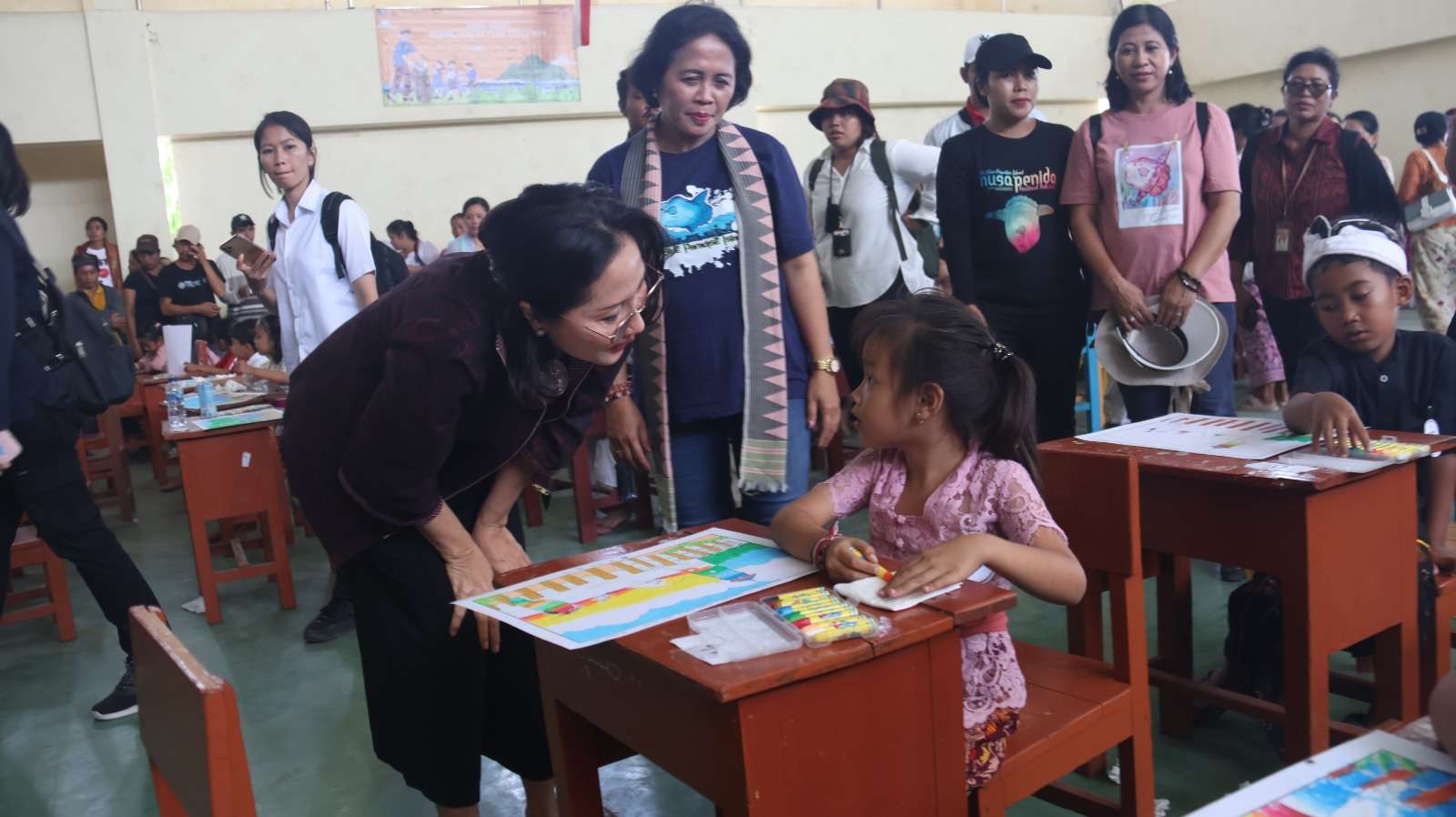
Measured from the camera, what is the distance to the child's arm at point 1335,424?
1.78 m

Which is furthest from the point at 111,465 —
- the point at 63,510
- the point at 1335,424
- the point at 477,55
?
the point at 477,55

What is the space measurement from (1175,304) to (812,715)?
2069 mm

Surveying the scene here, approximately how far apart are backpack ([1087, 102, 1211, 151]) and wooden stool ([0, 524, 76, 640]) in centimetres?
333

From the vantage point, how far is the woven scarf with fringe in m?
2.08

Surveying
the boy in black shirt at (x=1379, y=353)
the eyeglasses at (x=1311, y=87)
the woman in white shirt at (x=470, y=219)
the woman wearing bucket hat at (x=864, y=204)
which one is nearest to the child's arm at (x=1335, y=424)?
the boy in black shirt at (x=1379, y=353)

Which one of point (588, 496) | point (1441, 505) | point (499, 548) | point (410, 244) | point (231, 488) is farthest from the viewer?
point (410, 244)

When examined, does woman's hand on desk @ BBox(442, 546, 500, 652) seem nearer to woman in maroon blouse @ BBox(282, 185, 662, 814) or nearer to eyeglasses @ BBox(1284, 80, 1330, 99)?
woman in maroon blouse @ BBox(282, 185, 662, 814)

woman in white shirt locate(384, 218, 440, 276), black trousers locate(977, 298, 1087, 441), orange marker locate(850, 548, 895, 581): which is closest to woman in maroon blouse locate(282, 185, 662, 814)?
orange marker locate(850, 548, 895, 581)

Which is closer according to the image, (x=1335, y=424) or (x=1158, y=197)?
(x=1335, y=424)

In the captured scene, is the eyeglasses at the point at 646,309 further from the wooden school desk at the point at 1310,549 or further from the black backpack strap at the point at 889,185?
the black backpack strap at the point at 889,185

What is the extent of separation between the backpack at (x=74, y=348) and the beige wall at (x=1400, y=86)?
1033 cm

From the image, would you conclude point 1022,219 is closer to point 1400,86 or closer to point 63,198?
point 1400,86

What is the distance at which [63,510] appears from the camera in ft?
8.55

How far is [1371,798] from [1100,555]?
29.6 inches
